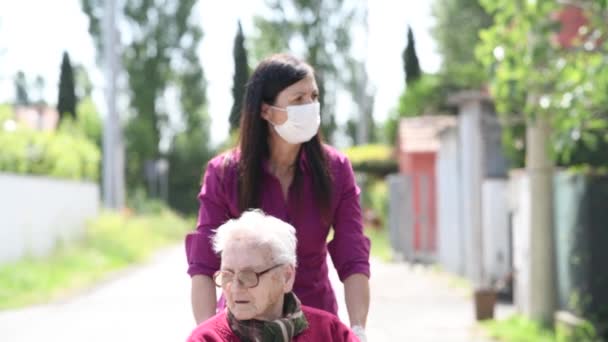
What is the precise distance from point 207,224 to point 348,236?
46 cm

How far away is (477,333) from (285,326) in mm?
7931

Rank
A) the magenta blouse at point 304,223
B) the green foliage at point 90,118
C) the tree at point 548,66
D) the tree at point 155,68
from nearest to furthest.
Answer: the magenta blouse at point 304,223 → the tree at point 548,66 → the green foliage at point 90,118 → the tree at point 155,68

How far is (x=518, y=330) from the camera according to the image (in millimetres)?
10750

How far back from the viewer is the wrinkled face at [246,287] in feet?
11.5

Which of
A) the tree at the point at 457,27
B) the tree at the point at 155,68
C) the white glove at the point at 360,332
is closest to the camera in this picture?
the white glove at the point at 360,332

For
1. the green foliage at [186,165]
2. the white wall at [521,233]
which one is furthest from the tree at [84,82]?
the white wall at [521,233]

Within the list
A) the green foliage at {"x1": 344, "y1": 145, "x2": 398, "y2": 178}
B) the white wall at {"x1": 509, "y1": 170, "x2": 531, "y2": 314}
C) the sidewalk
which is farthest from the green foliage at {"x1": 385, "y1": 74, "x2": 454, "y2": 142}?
the green foliage at {"x1": 344, "y1": 145, "x2": 398, "y2": 178}

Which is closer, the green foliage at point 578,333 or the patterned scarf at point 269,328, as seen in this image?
the patterned scarf at point 269,328

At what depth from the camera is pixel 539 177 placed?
36.1 ft

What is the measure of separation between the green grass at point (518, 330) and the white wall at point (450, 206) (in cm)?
637

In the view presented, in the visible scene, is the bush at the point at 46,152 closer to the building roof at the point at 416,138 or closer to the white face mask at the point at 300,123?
the building roof at the point at 416,138

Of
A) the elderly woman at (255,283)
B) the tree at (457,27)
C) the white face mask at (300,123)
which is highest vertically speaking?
the tree at (457,27)

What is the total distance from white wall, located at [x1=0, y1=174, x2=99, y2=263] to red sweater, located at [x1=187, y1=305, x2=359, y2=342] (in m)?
13.7

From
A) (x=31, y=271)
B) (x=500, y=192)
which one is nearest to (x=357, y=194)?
(x=500, y=192)
